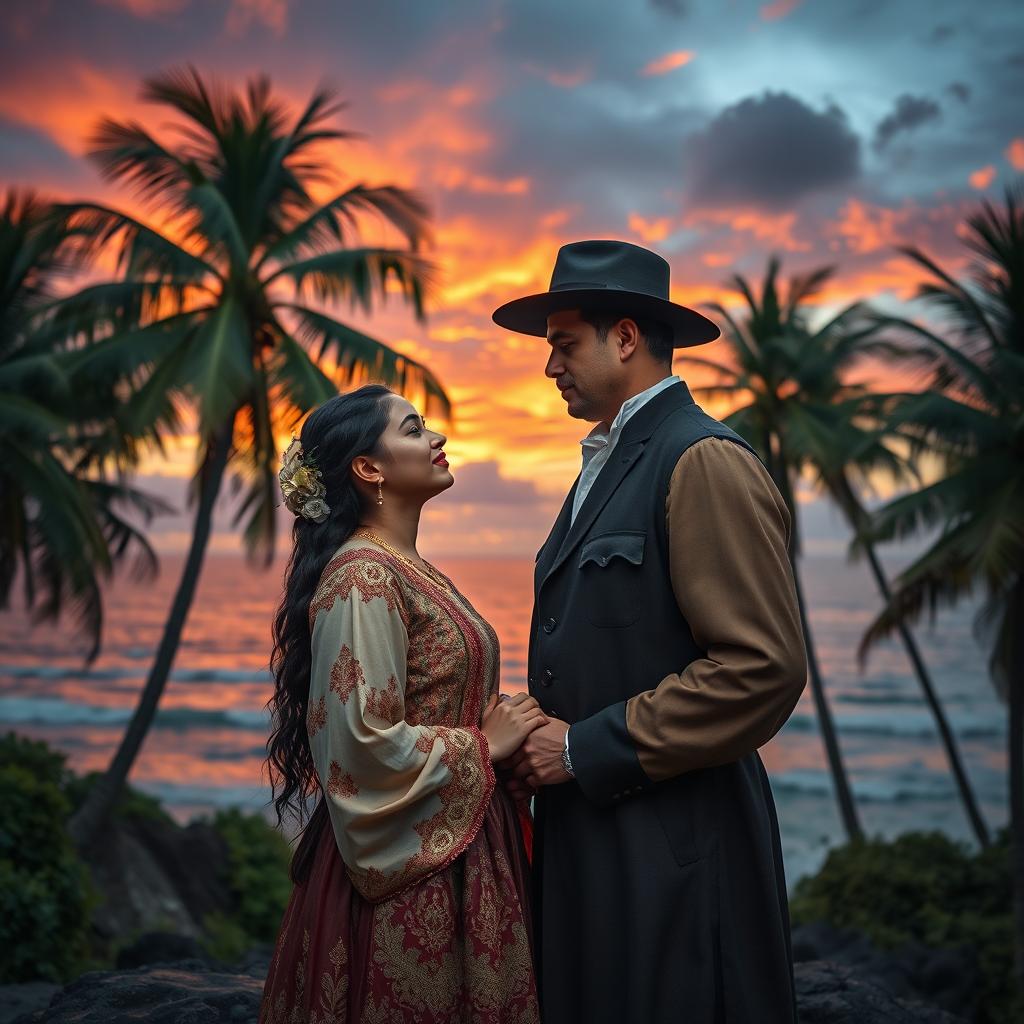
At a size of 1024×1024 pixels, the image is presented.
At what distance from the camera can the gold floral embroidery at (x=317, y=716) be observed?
2379 millimetres

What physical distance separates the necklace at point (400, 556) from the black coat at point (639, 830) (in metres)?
0.32

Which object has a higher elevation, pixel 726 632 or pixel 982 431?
pixel 982 431

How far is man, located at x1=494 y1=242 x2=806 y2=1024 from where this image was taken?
2.24 m

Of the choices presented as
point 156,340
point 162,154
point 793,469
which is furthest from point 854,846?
point 162,154

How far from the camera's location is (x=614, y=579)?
7.88 ft

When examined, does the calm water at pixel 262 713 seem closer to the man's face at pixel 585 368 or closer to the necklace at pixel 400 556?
the necklace at pixel 400 556

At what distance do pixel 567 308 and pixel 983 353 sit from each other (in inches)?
439

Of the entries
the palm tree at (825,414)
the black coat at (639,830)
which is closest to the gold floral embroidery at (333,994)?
the black coat at (639,830)

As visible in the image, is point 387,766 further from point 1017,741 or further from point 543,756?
point 1017,741

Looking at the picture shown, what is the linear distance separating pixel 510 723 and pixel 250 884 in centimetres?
1218

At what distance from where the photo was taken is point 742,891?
234cm

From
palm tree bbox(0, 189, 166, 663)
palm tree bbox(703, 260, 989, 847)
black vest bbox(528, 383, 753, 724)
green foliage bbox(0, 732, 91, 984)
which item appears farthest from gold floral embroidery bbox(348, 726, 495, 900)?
palm tree bbox(703, 260, 989, 847)

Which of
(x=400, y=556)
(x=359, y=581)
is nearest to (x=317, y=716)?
(x=359, y=581)

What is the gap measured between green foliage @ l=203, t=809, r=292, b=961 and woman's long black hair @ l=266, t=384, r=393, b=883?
32.8ft
